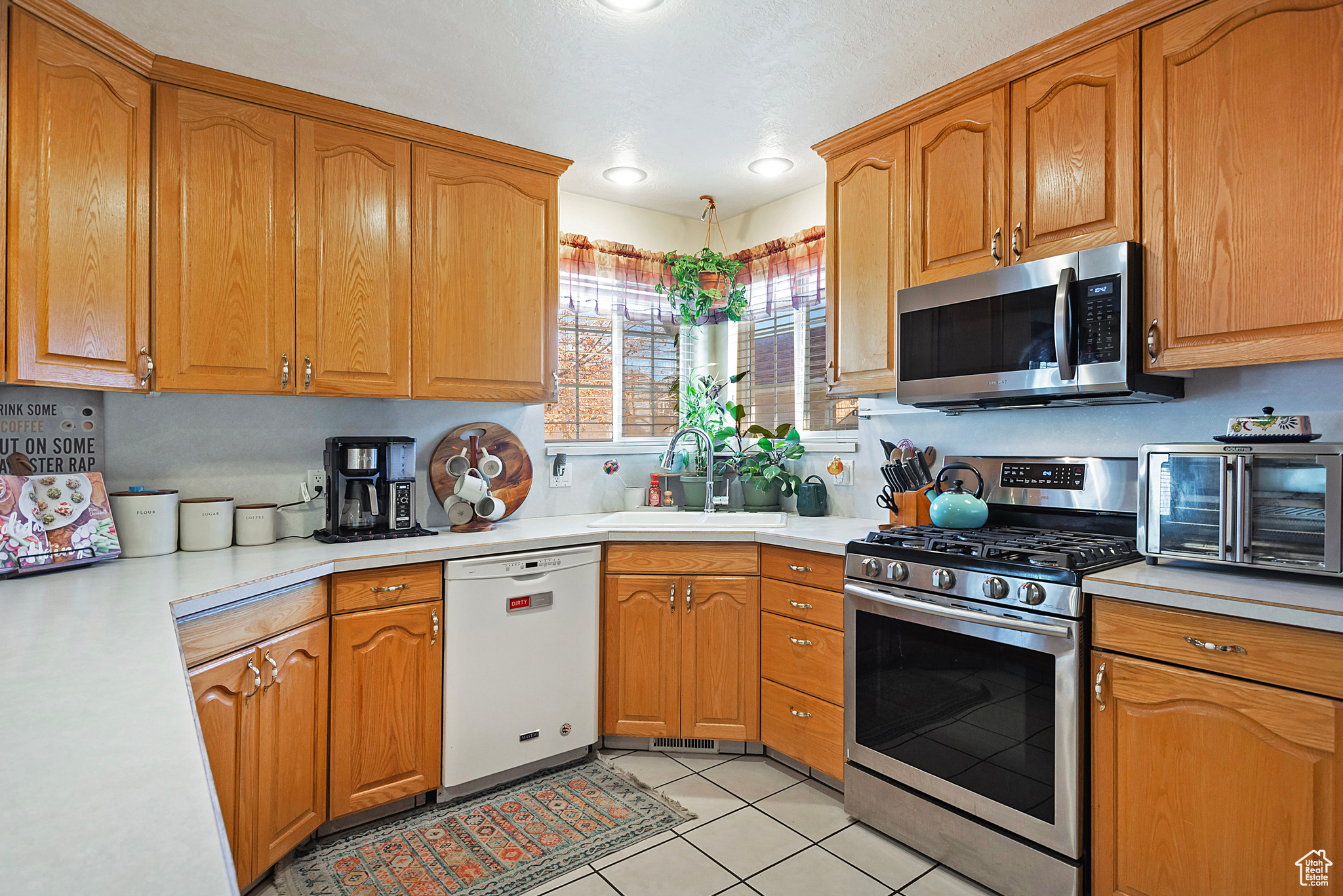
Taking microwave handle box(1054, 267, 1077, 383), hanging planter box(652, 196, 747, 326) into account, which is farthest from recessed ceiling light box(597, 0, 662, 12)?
hanging planter box(652, 196, 747, 326)

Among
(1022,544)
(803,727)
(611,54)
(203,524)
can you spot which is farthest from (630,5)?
(803,727)

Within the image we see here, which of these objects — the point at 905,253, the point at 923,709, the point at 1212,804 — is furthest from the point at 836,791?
the point at 905,253

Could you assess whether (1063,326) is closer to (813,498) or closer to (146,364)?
(813,498)

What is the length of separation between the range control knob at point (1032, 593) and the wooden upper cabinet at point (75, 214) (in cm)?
257

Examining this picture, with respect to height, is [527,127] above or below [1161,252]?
above

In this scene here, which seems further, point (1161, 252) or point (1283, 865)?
point (1161, 252)

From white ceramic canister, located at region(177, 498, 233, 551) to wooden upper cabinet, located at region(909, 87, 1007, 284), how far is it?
8.10 ft

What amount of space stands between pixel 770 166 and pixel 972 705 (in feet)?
7.32

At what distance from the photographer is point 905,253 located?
2.52 m

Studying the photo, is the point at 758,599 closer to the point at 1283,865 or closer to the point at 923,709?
the point at 923,709

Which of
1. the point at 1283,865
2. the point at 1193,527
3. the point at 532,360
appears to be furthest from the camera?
the point at 532,360

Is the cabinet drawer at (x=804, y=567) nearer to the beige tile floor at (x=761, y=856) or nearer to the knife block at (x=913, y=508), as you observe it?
the knife block at (x=913, y=508)

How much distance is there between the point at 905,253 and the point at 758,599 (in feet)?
4.51

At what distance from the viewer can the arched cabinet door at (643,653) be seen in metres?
2.71
